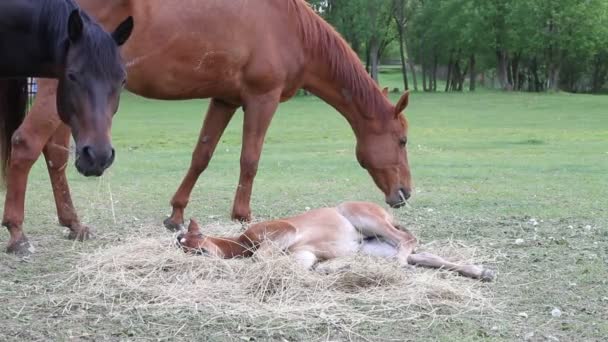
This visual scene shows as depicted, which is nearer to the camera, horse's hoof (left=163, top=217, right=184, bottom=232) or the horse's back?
the horse's back

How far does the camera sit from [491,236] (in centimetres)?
707

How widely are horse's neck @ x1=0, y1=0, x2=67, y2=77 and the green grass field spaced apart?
1.50m

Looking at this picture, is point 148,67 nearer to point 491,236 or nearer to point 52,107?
point 52,107

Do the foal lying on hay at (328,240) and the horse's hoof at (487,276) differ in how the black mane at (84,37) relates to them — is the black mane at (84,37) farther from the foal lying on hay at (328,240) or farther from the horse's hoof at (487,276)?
the horse's hoof at (487,276)

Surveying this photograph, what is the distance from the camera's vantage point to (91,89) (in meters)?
4.09

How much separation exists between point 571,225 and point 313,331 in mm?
4274

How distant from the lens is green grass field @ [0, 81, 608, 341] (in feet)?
14.2

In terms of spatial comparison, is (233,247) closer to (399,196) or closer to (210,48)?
(210,48)

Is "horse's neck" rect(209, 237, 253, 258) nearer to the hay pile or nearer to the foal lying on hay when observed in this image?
the foal lying on hay

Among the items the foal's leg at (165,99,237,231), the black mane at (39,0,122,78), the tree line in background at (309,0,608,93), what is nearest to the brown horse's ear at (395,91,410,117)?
the foal's leg at (165,99,237,231)

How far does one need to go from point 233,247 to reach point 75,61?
2.14 metres

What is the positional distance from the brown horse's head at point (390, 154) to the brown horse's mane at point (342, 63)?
12cm

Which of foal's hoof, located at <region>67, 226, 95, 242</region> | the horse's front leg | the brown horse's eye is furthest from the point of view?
the horse's front leg

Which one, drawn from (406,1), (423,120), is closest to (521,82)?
(406,1)
